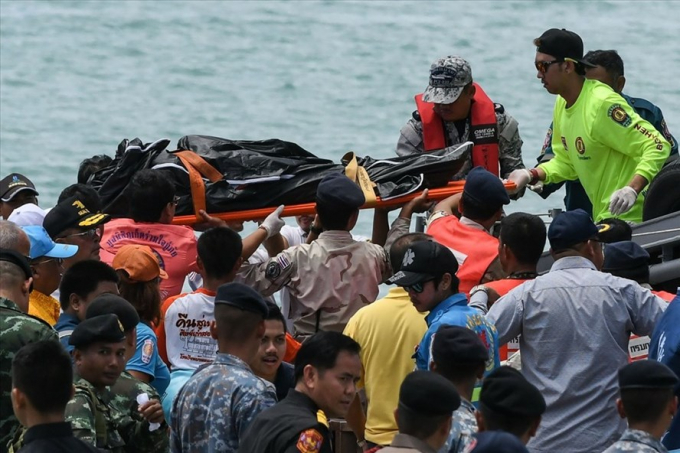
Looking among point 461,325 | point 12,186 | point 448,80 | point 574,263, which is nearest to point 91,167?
point 12,186

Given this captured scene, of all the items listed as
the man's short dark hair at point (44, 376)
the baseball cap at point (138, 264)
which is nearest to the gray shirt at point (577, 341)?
the baseball cap at point (138, 264)

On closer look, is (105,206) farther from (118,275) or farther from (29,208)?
(118,275)

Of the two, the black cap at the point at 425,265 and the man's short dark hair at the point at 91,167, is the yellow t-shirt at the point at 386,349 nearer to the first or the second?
the black cap at the point at 425,265

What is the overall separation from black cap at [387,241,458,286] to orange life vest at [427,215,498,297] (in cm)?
97

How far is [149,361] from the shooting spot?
5637 mm

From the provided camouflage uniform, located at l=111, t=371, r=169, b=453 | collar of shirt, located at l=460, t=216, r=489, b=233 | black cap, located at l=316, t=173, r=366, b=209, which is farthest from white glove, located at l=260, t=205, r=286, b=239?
camouflage uniform, located at l=111, t=371, r=169, b=453

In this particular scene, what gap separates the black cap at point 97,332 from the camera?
515 cm

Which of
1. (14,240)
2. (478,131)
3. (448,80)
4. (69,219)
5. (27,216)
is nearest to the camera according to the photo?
(14,240)

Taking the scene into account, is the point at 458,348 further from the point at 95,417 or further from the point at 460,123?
the point at 460,123

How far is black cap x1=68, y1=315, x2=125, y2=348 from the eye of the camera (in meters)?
5.15

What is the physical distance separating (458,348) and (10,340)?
4.77ft

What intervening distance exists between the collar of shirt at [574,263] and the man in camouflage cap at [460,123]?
6.91 feet

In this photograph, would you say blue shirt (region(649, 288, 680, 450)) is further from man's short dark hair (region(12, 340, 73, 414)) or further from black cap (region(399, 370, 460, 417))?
man's short dark hair (region(12, 340, 73, 414))

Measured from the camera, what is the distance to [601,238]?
6.83 meters
